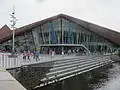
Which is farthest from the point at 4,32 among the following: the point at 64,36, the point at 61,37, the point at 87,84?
the point at 87,84

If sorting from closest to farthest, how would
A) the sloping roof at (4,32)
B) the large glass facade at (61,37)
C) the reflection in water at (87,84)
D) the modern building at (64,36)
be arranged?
the reflection in water at (87,84)
the modern building at (64,36)
the large glass facade at (61,37)
the sloping roof at (4,32)

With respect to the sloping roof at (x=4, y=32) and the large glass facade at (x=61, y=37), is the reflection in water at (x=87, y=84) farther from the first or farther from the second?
the sloping roof at (x=4, y=32)

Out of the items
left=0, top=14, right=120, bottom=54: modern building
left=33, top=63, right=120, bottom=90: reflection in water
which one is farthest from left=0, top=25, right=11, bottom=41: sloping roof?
left=33, top=63, right=120, bottom=90: reflection in water

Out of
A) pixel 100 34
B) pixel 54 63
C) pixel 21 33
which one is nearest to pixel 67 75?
pixel 54 63

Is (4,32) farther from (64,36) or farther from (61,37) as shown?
(64,36)

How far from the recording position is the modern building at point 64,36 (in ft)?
173

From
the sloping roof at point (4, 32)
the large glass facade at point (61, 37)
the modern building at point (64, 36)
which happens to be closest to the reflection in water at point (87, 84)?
the modern building at point (64, 36)

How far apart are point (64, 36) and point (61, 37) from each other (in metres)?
0.88

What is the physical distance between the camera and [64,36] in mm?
56750

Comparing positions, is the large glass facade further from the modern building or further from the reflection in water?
the reflection in water

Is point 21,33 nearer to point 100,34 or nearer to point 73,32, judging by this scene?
point 73,32

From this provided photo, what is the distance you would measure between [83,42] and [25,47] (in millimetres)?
15681

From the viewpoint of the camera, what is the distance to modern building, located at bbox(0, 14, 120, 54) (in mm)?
52625

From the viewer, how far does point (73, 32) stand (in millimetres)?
57125
